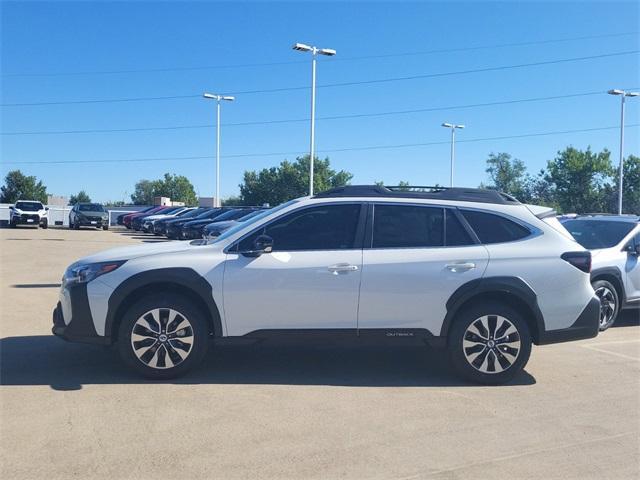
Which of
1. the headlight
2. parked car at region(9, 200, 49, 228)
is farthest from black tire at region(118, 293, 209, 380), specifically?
parked car at region(9, 200, 49, 228)

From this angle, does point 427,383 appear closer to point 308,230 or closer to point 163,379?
point 308,230

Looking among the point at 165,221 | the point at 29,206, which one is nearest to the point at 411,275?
the point at 165,221

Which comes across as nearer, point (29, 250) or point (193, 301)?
point (193, 301)

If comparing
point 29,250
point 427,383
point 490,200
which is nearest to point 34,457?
point 427,383

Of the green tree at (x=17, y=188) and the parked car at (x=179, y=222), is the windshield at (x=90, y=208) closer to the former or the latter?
the parked car at (x=179, y=222)

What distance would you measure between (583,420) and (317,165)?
81.9 m

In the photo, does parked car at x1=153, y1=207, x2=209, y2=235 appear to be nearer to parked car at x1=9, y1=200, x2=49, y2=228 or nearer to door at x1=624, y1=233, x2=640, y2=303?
parked car at x1=9, y1=200, x2=49, y2=228

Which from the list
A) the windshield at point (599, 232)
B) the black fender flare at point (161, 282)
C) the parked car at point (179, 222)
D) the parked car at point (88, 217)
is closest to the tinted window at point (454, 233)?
the black fender flare at point (161, 282)

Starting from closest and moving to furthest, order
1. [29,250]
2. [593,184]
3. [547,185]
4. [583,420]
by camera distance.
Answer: [583,420] → [29,250] → [593,184] → [547,185]

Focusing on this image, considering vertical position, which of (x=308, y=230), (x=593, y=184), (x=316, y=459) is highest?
(x=593, y=184)

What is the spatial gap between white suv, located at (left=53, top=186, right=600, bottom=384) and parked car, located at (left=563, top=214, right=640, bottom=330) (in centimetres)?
310

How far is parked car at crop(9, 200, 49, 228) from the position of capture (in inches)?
1419

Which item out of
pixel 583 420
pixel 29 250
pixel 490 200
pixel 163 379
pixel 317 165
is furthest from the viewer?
pixel 317 165

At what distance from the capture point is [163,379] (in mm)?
5715
